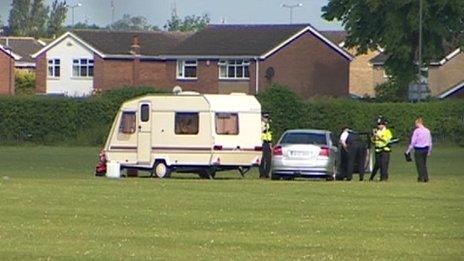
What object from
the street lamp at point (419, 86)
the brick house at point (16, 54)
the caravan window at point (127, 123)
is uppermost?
the brick house at point (16, 54)

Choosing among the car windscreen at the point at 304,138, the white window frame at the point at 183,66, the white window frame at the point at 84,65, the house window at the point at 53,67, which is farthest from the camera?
the house window at the point at 53,67

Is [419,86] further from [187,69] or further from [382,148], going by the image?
[382,148]

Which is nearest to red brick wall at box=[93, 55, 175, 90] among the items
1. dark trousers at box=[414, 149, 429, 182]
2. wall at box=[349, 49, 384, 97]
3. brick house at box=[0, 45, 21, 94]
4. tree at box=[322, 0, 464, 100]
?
brick house at box=[0, 45, 21, 94]

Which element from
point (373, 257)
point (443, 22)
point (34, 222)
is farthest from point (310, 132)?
point (443, 22)

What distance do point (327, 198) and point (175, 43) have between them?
75.3m

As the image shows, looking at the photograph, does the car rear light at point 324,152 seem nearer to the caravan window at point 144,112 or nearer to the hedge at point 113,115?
the caravan window at point 144,112

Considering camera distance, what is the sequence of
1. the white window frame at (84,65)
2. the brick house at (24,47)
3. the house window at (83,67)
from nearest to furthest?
the white window frame at (84,65) → the house window at (83,67) → the brick house at (24,47)

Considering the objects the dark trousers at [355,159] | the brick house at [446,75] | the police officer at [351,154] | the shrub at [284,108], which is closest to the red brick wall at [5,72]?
the brick house at [446,75]

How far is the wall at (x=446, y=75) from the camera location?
106312 millimetres

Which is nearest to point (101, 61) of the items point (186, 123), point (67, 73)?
point (67, 73)

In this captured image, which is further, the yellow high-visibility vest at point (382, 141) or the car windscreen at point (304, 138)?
the car windscreen at point (304, 138)

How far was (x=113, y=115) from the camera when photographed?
7431 centimetres

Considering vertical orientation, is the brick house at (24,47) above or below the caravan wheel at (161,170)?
above

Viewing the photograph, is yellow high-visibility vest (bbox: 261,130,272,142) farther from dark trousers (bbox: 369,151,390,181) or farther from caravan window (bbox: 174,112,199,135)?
dark trousers (bbox: 369,151,390,181)
